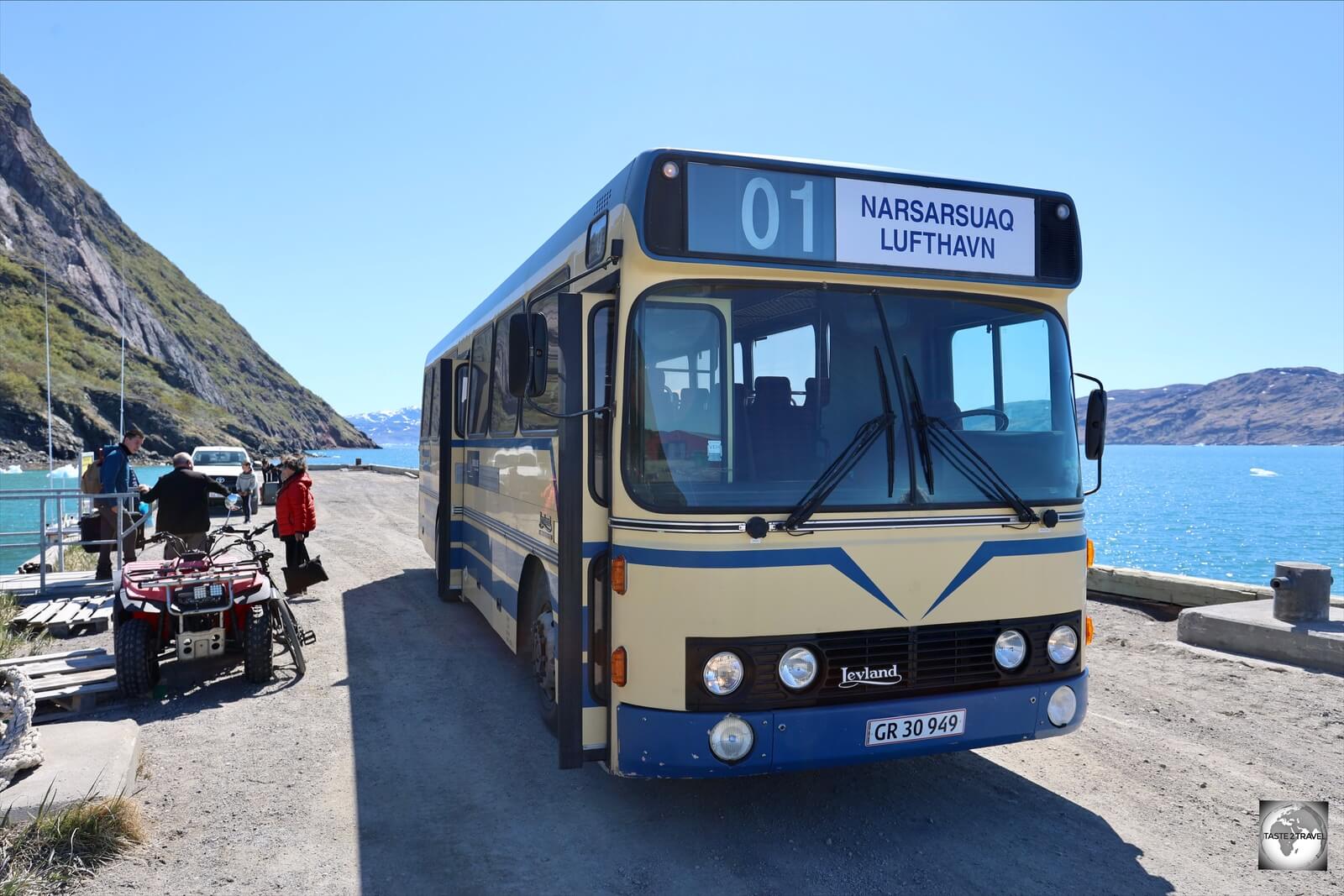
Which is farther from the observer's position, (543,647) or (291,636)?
(291,636)

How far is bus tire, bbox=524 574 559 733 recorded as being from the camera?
6.08 metres

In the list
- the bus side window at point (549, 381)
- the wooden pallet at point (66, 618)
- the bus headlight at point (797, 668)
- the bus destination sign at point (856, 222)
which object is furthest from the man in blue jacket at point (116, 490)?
the bus headlight at point (797, 668)

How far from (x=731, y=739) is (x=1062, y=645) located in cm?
195

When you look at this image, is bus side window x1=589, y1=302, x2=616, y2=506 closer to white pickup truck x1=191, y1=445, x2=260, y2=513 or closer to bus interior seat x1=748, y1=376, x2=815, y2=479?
bus interior seat x1=748, y1=376, x2=815, y2=479

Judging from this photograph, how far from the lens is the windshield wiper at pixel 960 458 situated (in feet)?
15.7

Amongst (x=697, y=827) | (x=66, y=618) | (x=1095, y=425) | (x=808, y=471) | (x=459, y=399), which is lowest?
(x=697, y=827)

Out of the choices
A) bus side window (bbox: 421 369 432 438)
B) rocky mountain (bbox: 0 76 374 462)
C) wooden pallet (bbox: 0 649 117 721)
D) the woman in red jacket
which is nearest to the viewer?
wooden pallet (bbox: 0 649 117 721)

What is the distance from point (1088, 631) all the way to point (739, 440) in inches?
93.6

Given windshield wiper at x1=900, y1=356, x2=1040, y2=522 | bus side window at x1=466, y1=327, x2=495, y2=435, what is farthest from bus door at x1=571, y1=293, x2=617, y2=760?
bus side window at x1=466, y1=327, x2=495, y2=435

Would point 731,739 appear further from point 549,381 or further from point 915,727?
point 549,381

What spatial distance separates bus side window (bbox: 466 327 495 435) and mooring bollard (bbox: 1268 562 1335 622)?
714 centimetres

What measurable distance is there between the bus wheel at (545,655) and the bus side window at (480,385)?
2543mm

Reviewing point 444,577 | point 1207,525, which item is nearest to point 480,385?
point 444,577

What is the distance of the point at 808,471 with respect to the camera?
4609 millimetres
